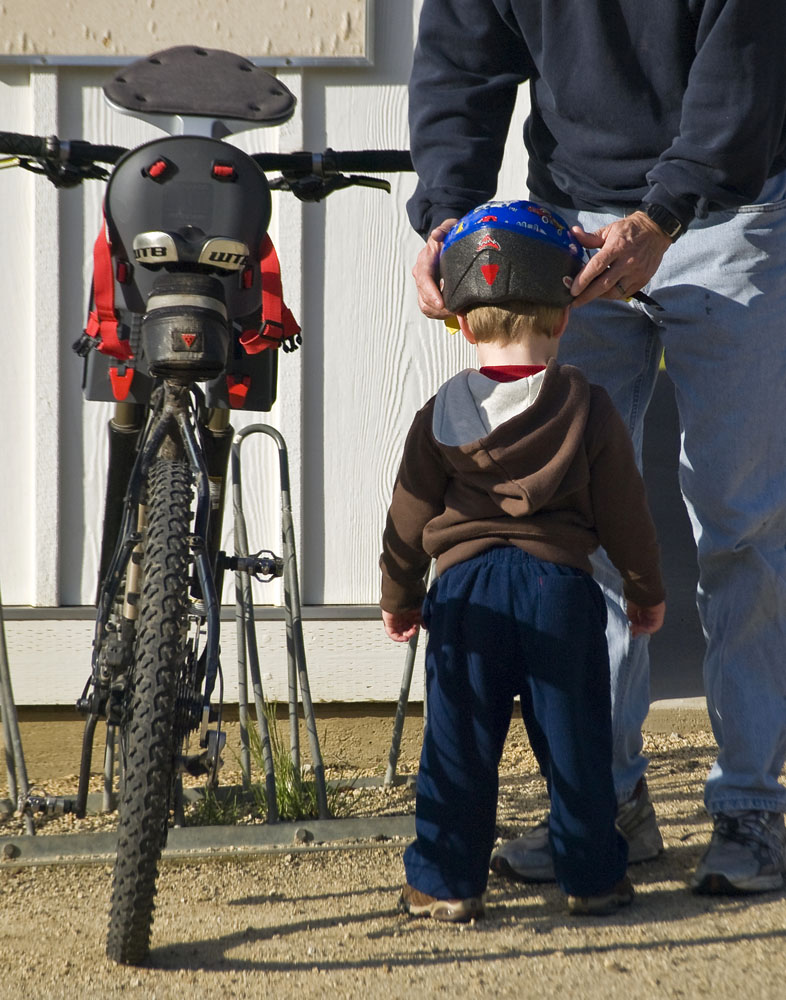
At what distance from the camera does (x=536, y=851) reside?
244cm

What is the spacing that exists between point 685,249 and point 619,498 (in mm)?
633

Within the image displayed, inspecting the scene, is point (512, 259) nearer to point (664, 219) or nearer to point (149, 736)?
point (664, 219)

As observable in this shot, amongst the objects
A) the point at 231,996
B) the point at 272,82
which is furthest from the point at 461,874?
the point at 272,82

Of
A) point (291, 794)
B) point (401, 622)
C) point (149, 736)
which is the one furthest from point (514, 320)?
point (291, 794)

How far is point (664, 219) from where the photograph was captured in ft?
7.21

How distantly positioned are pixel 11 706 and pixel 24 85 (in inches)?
72.9

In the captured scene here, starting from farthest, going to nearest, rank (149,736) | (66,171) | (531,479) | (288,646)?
(288,646) → (66,171) → (531,479) → (149,736)

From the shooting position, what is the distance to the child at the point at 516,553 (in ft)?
6.93

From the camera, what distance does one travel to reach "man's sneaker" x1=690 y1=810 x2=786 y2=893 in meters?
2.31

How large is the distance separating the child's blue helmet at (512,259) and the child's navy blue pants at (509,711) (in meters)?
0.47

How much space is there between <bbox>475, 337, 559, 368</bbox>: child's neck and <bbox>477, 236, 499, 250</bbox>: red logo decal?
0.18 meters

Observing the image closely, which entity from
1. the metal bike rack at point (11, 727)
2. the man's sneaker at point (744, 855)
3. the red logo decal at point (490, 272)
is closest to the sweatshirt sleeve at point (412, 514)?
the red logo decal at point (490, 272)

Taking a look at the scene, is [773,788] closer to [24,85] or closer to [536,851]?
[536,851]

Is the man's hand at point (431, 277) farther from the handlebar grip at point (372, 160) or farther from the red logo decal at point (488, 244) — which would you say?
the handlebar grip at point (372, 160)
